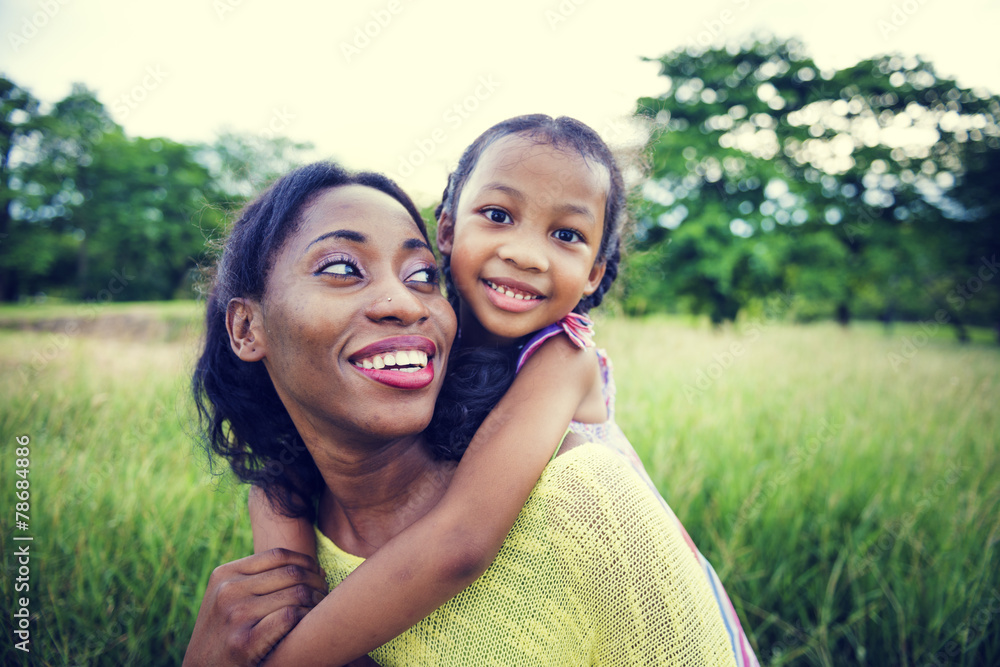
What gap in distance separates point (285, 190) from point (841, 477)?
13.3 ft

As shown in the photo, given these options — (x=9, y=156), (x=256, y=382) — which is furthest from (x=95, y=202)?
(x=256, y=382)

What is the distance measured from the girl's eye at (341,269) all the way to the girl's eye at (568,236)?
0.76 m

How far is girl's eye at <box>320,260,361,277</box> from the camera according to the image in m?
1.40

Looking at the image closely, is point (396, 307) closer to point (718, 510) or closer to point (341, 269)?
point (341, 269)

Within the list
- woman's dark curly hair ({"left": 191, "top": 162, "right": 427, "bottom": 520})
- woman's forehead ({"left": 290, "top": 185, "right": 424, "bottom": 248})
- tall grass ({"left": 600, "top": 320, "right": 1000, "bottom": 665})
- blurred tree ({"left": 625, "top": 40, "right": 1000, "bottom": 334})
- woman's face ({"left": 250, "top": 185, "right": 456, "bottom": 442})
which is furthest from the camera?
blurred tree ({"left": 625, "top": 40, "right": 1000, "bottom": 334})

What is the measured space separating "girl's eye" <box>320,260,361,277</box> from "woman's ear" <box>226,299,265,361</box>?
28cm

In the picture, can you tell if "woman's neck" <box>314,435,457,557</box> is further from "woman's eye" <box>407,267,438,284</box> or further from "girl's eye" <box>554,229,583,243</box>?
"girl's eye" <box>554,229,583,243</box>

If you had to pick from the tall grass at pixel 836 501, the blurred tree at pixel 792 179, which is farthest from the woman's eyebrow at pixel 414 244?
the blurred tree at pixel 792 179

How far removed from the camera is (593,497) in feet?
4.07

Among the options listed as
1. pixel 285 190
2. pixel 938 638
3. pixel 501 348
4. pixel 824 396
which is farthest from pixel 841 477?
pixel 285 190

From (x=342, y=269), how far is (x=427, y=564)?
823 millimetres

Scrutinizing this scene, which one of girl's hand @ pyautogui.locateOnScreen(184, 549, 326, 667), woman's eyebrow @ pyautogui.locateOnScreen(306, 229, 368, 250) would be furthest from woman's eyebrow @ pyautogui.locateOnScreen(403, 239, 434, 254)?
girl's hand @ pyautogui.locateOnScreen(184, 549, 326, 667)

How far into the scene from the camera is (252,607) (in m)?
1.33

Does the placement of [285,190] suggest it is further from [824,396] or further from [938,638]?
[824,396]
